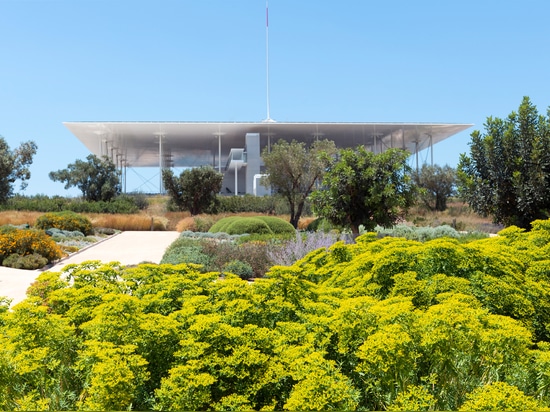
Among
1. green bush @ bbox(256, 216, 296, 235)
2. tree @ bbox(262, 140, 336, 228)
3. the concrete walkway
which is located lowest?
the concrete walkway

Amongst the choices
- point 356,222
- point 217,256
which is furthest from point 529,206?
point 217,256

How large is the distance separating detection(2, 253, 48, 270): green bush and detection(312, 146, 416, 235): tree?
27.3ft

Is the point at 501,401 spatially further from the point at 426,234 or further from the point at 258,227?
the point at 258,227

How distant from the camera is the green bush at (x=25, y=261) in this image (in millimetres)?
13766

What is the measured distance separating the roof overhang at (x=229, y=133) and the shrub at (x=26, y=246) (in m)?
25.5

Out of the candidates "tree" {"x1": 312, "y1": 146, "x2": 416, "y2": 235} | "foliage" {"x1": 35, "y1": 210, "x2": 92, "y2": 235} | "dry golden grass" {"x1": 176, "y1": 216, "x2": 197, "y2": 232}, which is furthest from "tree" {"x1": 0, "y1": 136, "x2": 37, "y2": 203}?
"tree" {"x1": 312, "y1": 146, "x2": 416, "y2": 235}

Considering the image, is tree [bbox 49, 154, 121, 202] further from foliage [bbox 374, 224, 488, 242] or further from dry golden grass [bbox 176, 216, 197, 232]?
foliage [bbox 374, 224, 488, 242]

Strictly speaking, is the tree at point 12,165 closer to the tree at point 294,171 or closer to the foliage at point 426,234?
the tree at point 294,171

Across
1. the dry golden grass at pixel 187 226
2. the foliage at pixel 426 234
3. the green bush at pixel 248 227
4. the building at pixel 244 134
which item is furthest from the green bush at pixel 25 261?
the building at pixel 244 134

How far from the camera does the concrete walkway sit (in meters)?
10.9

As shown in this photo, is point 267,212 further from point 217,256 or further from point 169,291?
point 169,291

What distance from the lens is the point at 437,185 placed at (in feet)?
125

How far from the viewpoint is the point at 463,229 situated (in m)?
27.7

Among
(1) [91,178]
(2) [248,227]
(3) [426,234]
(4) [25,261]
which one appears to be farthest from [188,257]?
(1) [91,178]
